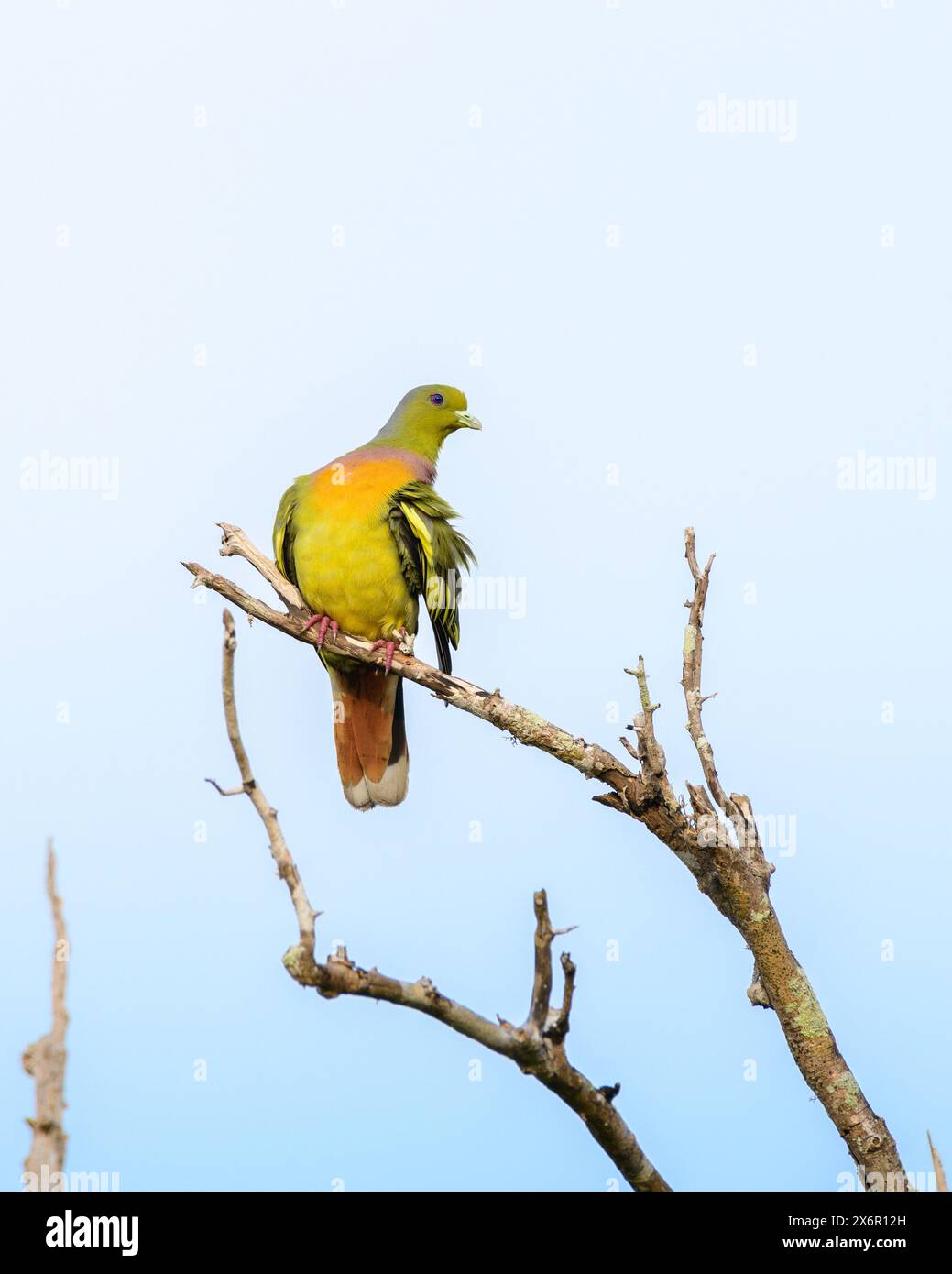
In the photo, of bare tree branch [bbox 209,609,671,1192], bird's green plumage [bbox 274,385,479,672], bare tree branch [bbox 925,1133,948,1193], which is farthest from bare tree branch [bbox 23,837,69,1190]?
bird's green plumage [bbox 274,385,479,672]

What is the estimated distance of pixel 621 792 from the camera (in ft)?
14.5

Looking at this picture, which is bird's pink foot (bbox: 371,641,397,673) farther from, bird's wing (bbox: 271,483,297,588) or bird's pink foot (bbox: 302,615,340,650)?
bird's wing (bbox: 271,483,297,588)

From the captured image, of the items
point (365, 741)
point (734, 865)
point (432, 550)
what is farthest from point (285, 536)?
point (734, 865)

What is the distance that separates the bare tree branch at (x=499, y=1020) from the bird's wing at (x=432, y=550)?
2.42 meters

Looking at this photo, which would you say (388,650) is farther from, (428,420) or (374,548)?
(428,420)

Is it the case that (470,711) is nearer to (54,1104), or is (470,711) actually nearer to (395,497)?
(395,497)

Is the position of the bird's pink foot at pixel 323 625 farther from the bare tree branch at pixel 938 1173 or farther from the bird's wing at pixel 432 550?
the bare tree branch at pixel 938 1173

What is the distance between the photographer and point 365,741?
19.6 ft

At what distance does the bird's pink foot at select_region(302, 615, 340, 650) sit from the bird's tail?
0.40 m

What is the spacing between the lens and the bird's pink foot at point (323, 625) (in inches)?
217

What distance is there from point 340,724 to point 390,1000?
2.78 meters

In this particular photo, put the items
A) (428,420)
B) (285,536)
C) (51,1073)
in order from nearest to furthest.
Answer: (51,1073), (285,536), (428,420)

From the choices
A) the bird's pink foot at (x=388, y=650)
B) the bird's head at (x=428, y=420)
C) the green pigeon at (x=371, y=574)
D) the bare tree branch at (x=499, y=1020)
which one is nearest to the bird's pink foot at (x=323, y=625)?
the green pigeon at (x=371, y=574)

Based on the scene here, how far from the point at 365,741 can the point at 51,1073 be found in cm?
380
